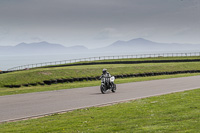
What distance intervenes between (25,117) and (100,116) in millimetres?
3425

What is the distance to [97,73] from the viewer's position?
1583 inches

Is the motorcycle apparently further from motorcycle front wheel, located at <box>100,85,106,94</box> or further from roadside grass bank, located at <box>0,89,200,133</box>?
roadside grass bank, located at <box>0,89,200,133</box>

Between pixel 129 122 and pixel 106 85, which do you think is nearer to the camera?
pixel 129 122

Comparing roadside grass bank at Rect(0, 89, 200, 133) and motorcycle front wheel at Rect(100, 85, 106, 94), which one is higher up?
motorcycle front wheel at Rect(100, 85, 106, 94)

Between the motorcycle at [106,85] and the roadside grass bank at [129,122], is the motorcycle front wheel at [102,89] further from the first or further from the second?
the roadside grass bank at [129,122]

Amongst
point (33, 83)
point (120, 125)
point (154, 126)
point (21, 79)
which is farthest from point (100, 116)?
point (21, 79)

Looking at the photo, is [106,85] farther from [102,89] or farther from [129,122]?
[129,122]

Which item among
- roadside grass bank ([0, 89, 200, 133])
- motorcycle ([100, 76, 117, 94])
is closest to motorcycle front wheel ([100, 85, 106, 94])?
motorcycle ([100, 76, 117, 94])

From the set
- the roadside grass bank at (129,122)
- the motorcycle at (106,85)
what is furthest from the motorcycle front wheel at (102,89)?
the roadside grass bank at (129,122)

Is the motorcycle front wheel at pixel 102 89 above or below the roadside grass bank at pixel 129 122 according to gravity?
above

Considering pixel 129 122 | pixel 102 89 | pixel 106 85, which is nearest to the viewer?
pixel 129 122

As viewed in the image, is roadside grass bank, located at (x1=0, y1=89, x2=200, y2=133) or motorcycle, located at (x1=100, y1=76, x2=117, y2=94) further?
motorcycle, located at (x1=100, y1=76, x2=117, y2=94)

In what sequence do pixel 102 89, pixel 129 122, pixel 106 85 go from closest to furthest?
1. pixel 129 122
2. pixel 102 89
3. pixel 106 85

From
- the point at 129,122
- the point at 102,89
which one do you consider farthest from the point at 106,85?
the point at 129,122
